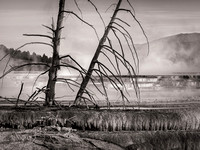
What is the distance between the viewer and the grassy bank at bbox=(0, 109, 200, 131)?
166cm

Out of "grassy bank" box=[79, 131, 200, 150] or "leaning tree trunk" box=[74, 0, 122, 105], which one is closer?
"grassy bank" box=[79, 131, 200, 150]

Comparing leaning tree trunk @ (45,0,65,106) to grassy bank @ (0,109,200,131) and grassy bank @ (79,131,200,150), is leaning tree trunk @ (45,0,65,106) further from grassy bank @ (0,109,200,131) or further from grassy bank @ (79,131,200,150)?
grassy bank @ (79,131,200,150)

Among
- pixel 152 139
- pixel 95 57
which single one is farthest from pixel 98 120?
pixel 95 57

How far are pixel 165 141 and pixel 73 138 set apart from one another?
15.4 inches

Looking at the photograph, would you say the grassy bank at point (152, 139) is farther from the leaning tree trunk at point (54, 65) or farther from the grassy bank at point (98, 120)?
the leaning tree trunk at point (54, 65)

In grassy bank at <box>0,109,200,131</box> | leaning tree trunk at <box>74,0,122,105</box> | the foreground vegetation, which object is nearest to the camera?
the foreground vegetation

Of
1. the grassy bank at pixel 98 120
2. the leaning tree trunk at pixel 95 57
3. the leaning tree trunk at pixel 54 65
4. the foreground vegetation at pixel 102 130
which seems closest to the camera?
the foreground vegetation at pixel 102 130

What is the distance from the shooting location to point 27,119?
1.66 m

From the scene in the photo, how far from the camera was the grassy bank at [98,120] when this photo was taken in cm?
166

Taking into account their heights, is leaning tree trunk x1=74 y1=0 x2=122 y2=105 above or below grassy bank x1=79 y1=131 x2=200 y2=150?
above

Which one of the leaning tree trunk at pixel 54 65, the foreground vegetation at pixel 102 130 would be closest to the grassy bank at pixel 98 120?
the foreground vegetation at pixel 102 130

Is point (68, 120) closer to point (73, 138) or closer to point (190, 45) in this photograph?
point (73, 138)

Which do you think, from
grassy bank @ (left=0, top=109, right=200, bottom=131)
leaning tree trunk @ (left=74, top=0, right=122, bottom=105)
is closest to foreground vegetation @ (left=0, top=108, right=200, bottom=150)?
grassy bank @ (left=0, top=109, right=200, bottom=131)

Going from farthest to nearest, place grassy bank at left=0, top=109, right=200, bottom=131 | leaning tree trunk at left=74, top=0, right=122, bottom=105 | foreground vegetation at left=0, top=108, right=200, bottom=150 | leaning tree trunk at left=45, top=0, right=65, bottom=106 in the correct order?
leaning tree trunk at left=74, top=0, right=122, bottom=105
leaning tree trunk at left=45, top=0, right=65, bottom=106
grassy bank at left=0, top=109, right=200, bottom=131
foreground vegetation at left=0, top=108, right=200, bottom=150
